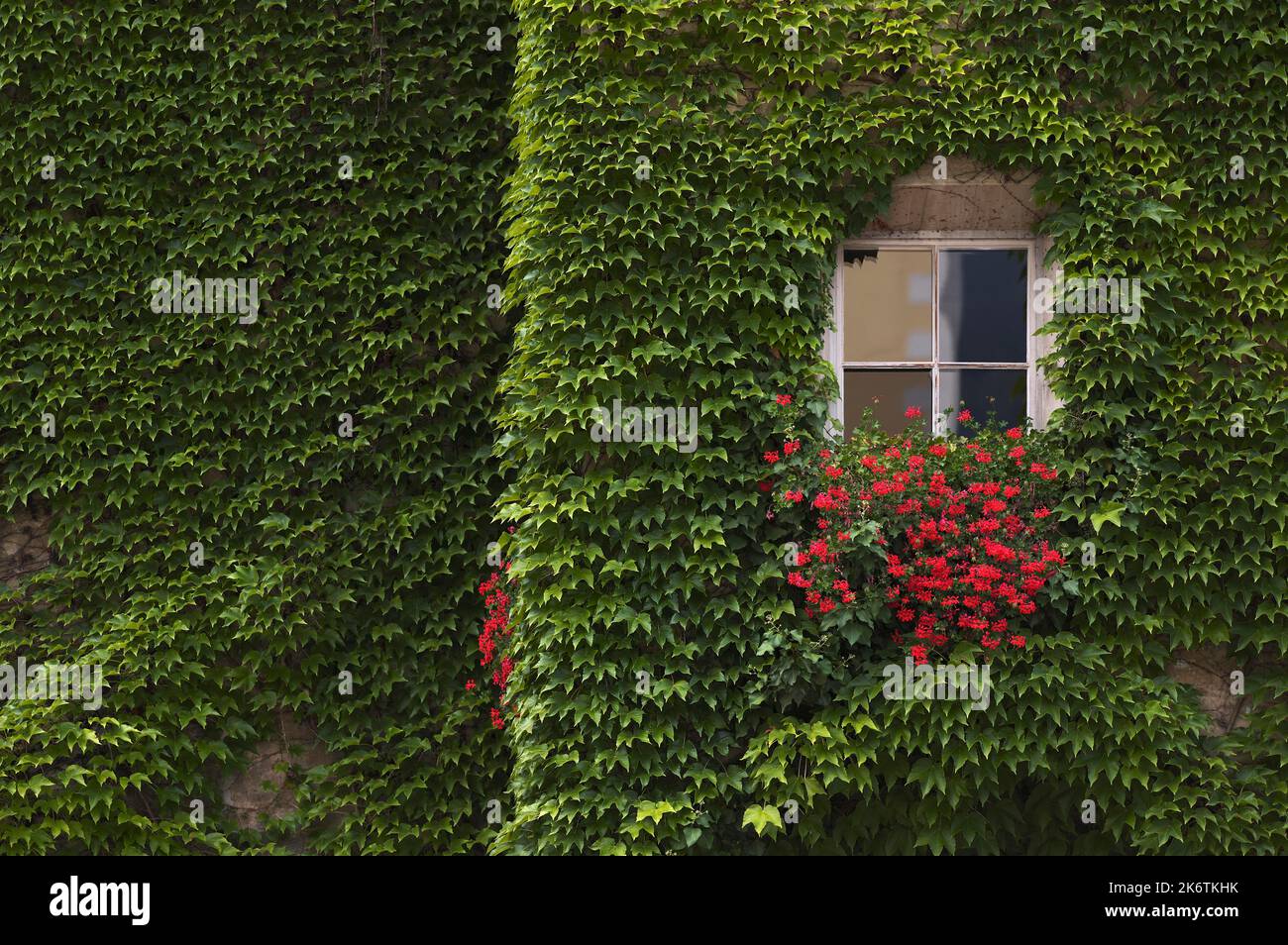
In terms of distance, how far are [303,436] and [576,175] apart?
2.50 meters

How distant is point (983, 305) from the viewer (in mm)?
6824

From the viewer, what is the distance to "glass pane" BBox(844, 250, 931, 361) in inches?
267

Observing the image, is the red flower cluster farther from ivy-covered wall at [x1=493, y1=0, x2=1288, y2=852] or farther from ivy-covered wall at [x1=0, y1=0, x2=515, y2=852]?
ivy-covered wall at [x1=493, y1=0, x2=1288, y2=852]

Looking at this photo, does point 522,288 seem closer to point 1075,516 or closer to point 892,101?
point 892,101

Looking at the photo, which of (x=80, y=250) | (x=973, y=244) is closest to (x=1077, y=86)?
(x=973, y=244)

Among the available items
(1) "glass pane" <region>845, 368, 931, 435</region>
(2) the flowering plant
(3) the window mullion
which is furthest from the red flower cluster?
(3) the window mullion

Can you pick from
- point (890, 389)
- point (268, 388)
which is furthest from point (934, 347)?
point (268, 388)

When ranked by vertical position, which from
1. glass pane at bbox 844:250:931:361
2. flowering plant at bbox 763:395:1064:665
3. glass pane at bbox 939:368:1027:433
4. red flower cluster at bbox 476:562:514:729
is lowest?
red flower cluster at bbox 476:562:514:729

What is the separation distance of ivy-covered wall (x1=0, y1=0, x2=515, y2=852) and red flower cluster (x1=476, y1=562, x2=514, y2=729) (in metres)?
0.29

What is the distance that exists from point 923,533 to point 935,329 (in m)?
1.37

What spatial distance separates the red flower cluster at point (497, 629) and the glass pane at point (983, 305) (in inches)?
114

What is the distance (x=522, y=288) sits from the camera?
6781 millimetres

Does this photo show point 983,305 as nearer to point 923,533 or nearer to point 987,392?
point 987,392

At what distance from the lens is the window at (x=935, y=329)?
6.76 m
